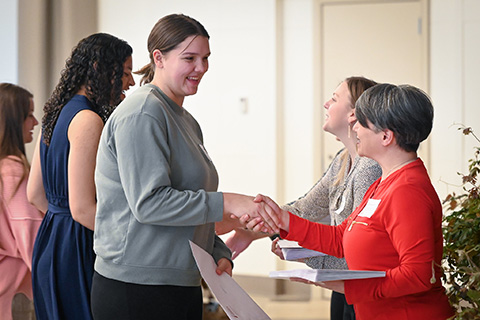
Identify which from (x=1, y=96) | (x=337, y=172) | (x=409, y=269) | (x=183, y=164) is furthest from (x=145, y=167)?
(x=1, y=96)

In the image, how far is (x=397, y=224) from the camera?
1509mm

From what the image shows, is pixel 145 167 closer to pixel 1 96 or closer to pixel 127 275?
pixel 127 275

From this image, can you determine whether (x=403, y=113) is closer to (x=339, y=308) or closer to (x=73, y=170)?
(x=339, y=308)

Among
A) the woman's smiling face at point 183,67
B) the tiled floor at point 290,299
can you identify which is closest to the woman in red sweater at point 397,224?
the woman's smiling face at point 183,67

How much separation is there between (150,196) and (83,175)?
19.7 inches

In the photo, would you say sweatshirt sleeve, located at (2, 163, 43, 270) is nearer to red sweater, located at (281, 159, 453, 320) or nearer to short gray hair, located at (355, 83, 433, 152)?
red sweater, located at (281, 159, 453, 320)

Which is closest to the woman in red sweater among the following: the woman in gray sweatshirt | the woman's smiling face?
the woman in gray sweatshirt

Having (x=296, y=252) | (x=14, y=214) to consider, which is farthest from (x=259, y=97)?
(x=296, y=252)

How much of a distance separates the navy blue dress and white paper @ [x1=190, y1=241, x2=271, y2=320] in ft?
1.82

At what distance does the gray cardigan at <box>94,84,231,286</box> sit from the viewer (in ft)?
5.18

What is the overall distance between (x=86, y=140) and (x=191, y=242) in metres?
0.59

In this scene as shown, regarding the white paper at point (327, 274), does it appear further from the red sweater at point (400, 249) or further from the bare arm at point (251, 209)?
the bare arm at point (251, 209)

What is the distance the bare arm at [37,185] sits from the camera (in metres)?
2.26

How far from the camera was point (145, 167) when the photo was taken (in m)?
1.58
